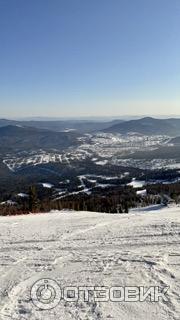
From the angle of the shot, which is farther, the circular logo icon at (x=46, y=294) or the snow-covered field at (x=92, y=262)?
the circular logo icon at (x=46, y=294)

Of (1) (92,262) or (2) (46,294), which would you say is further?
(1) (92,262)

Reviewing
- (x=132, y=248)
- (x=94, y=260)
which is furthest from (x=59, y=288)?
(x=132, y=248)

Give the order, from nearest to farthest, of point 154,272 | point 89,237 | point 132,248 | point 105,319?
point 105,319 → point 154,272 → point 132,248 → point 89,237

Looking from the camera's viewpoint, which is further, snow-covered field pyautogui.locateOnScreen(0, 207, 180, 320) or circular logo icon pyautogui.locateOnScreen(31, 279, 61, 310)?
circular logo icon pyautogui.locateOnScreen(31, 279, 61, 310)

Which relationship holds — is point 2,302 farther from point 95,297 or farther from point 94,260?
point 94,260
